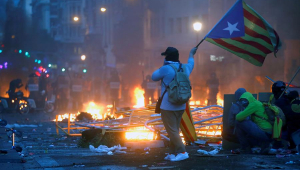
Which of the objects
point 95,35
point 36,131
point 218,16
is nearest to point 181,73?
point 36,131

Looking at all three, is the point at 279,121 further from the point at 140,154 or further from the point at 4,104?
the point at 4,104

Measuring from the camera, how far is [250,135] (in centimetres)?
729

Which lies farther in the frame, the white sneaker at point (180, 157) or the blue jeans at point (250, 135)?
the blue jeans at point (250, 135)

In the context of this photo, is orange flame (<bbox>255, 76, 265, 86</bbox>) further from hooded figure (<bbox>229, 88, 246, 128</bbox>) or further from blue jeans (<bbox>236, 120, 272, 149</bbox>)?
blue jeans (<bbox>236, 120, 272, 149</bbox>)

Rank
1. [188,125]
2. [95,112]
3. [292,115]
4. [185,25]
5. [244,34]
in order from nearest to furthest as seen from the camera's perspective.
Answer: [292,115] < [188,125] < [244,34] < [95,112] < [185,25]

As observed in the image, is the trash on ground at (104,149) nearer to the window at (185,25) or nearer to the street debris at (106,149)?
the street debris at (106,149)

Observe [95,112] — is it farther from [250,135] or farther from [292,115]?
[250,135]

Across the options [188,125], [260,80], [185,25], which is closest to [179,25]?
[185,25]

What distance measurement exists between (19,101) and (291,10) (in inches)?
618

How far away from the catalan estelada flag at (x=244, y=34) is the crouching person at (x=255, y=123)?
4.22ft

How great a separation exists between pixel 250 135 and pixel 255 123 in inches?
8.1

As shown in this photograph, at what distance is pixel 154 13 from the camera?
42875 millimetres

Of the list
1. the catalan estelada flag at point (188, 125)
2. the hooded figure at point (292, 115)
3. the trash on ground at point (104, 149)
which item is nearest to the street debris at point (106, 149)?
the trash on ground at point (104, 149)

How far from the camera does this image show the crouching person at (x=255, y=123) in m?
7.15
